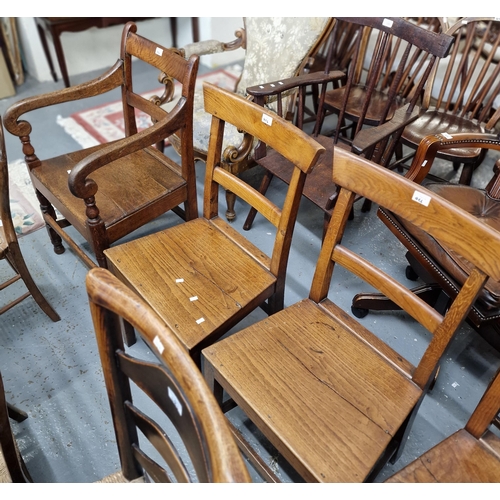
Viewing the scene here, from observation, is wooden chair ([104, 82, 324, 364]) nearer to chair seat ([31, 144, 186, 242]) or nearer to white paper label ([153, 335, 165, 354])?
chair seat ([31, 144, 186, 242])

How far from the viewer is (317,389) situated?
1002 millimetres

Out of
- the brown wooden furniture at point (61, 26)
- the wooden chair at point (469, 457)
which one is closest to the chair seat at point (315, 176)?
the wooden chair at point (469, 457)

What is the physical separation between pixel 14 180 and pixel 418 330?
2.18 meters

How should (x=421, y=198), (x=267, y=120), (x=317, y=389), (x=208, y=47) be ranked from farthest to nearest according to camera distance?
(x=208, y=47) → (x=267, y=120) → (x=317, y=389) → (x=421, y=198)

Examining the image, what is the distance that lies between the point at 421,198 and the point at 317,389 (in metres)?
0.49

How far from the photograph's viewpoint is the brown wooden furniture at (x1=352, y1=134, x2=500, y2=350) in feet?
4.16

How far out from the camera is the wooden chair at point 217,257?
1.12 m

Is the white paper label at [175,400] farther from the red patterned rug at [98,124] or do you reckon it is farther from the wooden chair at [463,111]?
the red patterned rug at [98,124]

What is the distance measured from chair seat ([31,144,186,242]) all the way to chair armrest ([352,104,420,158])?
664 mm

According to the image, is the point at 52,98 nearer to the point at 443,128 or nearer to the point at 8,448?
the point at 8,448

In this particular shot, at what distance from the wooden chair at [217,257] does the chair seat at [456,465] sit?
560 mm

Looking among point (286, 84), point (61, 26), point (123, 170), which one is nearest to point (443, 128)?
point (286, 84)

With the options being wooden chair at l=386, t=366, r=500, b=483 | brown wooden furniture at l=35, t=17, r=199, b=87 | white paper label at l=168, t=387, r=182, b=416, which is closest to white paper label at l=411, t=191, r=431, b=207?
wooden chair at l=386, t=366, r=500, b=483

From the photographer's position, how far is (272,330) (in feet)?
3.69
